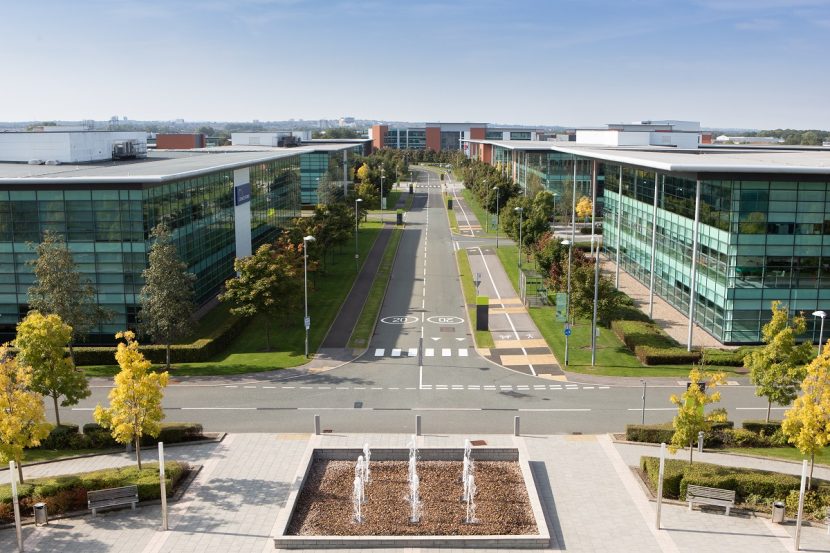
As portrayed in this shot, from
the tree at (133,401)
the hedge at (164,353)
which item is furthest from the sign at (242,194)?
the tree at (133,401)

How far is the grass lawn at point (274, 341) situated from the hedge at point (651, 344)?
19793mm

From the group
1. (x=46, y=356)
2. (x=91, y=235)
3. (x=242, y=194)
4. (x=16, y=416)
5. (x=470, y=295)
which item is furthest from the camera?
(x=242, y=194)

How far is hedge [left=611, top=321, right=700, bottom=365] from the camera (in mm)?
45125

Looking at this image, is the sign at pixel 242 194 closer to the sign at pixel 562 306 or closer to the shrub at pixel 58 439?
the sign at pixel 562 306

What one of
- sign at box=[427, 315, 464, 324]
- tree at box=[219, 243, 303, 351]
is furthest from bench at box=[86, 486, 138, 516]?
sign at box=[427, 315, 464, 324]

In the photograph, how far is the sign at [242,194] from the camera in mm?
67875

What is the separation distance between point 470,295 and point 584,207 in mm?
39028

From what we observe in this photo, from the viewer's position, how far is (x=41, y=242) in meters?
47.9

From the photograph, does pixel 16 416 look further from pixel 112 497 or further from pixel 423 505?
pixel 423 505

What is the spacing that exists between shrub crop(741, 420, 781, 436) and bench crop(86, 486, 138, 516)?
25.5m

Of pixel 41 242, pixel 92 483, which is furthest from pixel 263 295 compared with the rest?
pixel 92 483

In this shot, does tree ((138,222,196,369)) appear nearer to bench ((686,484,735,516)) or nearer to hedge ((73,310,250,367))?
hedge ((73,310,250,367))

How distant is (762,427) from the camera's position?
33.6 metres

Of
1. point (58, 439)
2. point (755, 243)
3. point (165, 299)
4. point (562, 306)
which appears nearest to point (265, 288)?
point (165, 299)
